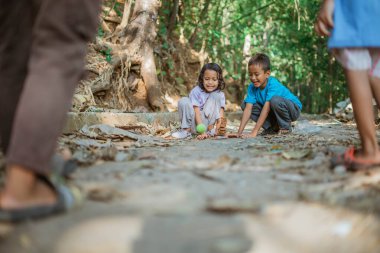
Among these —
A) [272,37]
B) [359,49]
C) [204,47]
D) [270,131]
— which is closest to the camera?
[359,49]

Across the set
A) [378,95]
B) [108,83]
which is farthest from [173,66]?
[378,95]

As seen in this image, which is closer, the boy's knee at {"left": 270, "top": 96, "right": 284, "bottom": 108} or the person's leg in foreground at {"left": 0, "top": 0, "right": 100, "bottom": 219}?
the person's leg in foreground at {"left": 0, "top": 0, "right": 100, "bottom": 219}

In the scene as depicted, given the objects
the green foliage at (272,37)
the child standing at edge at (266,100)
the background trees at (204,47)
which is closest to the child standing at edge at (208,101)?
the child standing at edge at (266,100)

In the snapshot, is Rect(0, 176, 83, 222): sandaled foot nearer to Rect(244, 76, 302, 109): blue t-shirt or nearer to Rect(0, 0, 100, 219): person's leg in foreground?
Rect(0, 0, 100, 219): person's leg in foreground

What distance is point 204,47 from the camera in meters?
9.87

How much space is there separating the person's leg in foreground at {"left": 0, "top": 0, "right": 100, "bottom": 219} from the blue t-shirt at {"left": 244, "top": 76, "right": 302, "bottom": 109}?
358 centimetres

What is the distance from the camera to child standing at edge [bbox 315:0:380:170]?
2037 millimetres

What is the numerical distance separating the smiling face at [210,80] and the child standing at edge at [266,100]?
0.41m

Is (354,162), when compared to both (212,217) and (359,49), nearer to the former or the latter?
(359,49)

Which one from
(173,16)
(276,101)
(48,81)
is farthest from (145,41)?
(48,81)

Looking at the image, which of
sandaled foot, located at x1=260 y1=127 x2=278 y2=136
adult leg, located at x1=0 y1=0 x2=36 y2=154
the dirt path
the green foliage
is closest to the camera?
the dirt path

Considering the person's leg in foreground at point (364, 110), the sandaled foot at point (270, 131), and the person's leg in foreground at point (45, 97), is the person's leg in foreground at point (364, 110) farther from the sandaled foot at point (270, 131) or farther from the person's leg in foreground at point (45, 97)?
the sandaled foot at point (270, 131)

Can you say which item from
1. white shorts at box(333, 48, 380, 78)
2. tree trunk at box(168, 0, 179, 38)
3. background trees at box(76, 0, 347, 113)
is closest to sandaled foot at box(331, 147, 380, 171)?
white shorts at box(333, 48, 380, 78)

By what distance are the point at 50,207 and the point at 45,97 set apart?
0.35 meters
